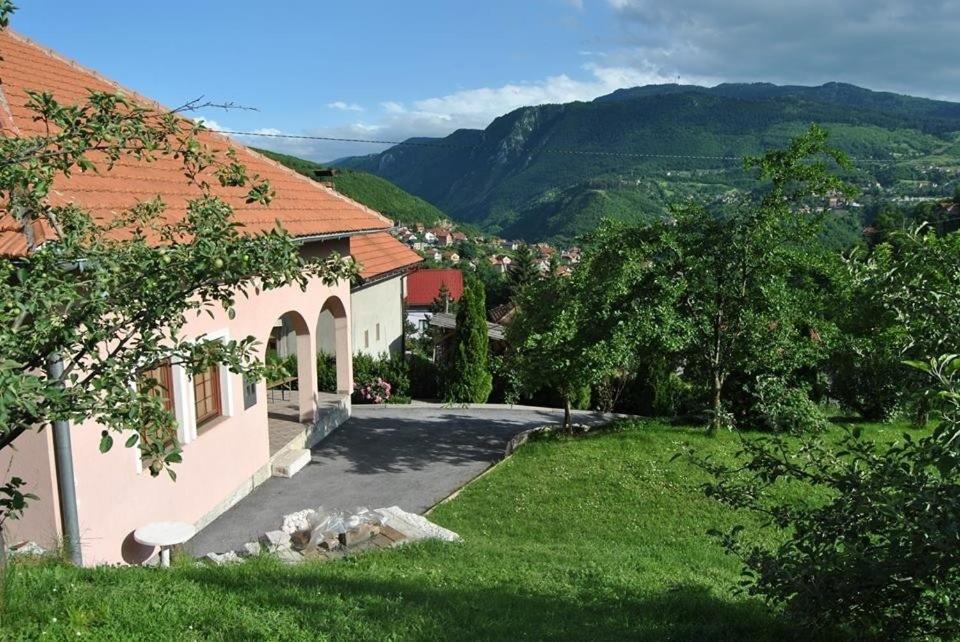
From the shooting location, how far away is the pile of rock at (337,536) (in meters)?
7.92

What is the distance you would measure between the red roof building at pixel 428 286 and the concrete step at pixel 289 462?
3374 cm

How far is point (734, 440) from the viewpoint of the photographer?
46.6 feet

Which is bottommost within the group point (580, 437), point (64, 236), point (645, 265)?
point (580, 437)

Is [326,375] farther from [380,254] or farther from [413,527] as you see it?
[413,527]

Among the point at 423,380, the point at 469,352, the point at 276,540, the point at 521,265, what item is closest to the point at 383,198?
the point at 521,265

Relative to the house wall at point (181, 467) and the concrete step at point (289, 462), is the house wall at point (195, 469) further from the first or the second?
the concrete step at point (289, 462)

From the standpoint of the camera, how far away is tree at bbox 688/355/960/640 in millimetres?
3111

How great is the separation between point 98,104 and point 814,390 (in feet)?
57.3

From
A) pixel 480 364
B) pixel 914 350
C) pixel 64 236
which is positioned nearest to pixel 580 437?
pixel 480 364

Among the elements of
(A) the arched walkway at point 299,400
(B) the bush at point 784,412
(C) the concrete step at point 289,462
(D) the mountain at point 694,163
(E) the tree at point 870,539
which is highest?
(D) the mountain at point 694,163

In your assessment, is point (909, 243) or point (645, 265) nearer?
point (909, 243)

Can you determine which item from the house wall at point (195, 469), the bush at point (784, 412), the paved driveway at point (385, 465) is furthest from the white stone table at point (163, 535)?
the bush at point (784, 412)

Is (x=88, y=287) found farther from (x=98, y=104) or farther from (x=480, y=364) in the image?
(x=480, y=364)

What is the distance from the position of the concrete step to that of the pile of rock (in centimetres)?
325
